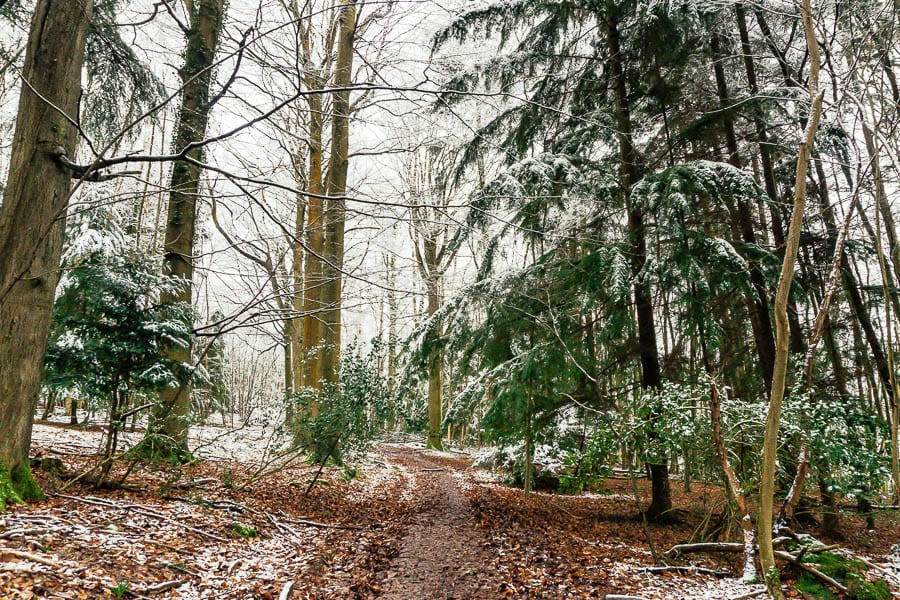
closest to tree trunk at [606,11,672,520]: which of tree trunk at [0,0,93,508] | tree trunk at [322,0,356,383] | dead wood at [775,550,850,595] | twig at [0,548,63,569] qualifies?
dead wood at [775,550,850,595]

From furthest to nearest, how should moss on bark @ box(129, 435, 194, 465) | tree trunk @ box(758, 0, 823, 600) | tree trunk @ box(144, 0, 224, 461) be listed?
tree trunk @ box(144, 0, 224, 461) → moss on bark @ box(129, 435, 194, 465) → tree trunk @ box(758, 0, 823, 600)

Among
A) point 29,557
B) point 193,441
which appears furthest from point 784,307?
point 193,441

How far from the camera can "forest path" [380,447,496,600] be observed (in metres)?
3.82

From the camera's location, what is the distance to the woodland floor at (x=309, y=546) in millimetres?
3059

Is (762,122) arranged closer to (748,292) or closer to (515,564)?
(748,292)

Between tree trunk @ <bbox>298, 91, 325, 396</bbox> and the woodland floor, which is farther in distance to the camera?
tree trunk @ <bbox>298, 91, 325, 396</bbox>

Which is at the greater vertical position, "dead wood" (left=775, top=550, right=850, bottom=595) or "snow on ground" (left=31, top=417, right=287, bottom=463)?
"snow on ground" (left=31, top=417, right=287, bottom=463)

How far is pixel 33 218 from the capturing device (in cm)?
379

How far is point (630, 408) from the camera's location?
5.65m

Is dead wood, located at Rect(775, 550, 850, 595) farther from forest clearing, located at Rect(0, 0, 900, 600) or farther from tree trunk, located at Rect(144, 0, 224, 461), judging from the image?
tree trunk, located at Rect(144, 0, 224, 461)

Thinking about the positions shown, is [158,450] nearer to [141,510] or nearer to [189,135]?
[141,510]

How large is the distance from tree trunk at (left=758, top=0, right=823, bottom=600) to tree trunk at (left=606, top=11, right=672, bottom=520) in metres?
3.61

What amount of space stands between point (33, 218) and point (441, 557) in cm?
469

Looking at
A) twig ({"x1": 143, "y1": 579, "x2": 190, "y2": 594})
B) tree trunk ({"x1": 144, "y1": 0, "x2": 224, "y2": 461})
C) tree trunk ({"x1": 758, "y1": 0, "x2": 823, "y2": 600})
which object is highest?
tree trunk ({"x1": 144, "y1": 0, "x2": 224, "y2": 461})
